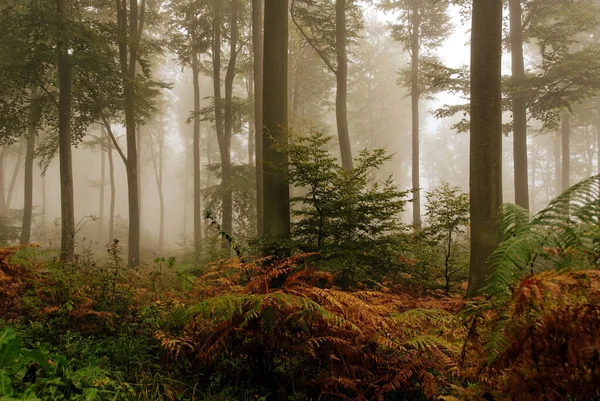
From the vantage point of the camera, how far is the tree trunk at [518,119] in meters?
11.7

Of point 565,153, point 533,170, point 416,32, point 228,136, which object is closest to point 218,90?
point 228,136

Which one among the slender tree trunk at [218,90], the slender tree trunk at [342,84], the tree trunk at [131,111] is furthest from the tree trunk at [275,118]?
the slender tree trunk at [218,90]

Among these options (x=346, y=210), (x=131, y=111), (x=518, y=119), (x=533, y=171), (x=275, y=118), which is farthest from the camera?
(x=533, y=171)

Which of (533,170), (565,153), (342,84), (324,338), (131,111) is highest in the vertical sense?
(342,84)

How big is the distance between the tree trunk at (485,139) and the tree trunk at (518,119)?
7394 mm

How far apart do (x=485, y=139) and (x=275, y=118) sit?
11.7ft

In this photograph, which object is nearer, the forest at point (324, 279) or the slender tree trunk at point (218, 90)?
the forest at point (324, 279)

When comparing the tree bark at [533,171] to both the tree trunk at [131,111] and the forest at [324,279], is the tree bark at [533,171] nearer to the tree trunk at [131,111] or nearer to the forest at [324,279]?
the forest at [324,279]

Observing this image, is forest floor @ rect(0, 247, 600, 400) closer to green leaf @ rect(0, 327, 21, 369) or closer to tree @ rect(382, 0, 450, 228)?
green leaf @ rect(0, 327, 21, 369)

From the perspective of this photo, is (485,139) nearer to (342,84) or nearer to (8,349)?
(8,349)

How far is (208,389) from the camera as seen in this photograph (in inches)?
111

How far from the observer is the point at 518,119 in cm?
1179

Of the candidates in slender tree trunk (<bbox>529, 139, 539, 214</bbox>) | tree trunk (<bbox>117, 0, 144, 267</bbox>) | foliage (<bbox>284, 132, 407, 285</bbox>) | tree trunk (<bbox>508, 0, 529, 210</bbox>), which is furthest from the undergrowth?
slender tree trunk (<bbox>529, 139, 539, 214</bbox>)

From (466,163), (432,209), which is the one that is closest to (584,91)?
(432,209)
